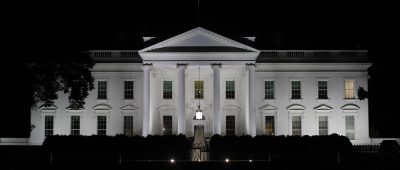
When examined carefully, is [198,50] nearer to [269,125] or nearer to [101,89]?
[269,125]

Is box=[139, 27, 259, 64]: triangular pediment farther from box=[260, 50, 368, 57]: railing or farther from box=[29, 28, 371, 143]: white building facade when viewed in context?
box=[260, 50, 368, 57]: railing

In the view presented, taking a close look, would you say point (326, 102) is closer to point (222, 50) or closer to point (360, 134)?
point (360, 134)

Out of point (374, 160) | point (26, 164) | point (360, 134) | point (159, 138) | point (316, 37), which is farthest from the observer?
point (316, 37)

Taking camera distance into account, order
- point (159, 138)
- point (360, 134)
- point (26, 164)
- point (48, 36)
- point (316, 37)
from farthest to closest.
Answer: point (316, 37) < point (360, 134) < point (159, 138) < point (48, 36) < point (26, 164)

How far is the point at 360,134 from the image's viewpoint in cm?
4553

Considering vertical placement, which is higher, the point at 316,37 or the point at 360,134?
the point at 316,37

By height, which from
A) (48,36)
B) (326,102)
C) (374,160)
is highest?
(48,36)

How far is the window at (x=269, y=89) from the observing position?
45.9 metres

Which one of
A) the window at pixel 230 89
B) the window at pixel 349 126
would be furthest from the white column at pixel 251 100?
the window at pixel 349 126

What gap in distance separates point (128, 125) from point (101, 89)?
3616mm

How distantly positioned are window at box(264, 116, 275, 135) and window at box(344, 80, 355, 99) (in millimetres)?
6176

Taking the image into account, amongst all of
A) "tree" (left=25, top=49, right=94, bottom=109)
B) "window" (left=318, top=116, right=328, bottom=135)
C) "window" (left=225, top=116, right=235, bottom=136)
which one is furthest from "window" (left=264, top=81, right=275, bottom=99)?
"tree" (left=25, top=49, right=94, bottom=109)

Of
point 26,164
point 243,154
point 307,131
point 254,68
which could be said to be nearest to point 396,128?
point 307,131

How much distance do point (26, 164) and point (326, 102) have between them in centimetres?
2690
